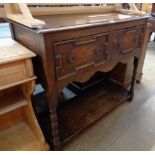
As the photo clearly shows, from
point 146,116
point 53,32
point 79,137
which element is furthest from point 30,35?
point 146,116

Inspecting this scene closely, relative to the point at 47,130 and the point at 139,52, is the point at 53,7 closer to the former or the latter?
the point at 139,52

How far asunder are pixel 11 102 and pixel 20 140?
1.23ft

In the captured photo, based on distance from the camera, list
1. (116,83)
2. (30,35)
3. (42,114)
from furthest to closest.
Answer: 1. (116,83)
2. (42,114)
3. (30,35)

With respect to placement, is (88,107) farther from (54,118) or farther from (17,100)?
(17,100)

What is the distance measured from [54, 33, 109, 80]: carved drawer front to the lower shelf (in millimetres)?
598

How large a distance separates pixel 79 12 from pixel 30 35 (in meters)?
0.70

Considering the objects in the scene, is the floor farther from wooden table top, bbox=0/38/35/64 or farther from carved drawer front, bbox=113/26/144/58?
wooden table top, bbox=0/38/35/64

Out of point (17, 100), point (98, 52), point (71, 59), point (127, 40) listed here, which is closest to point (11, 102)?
Result: point (17, 100)

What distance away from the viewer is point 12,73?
93 centimetres

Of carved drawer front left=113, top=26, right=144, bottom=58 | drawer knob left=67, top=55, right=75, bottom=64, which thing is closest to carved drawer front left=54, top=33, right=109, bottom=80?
drawer knob left=67, top=55, right=75, bottom=64

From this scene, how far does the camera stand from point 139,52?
5.28 feet

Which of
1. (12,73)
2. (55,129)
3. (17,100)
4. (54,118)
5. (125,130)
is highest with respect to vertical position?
(12,73)

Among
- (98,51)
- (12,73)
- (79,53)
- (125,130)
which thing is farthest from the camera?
(125,130)

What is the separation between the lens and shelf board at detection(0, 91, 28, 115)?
3.50 ft
